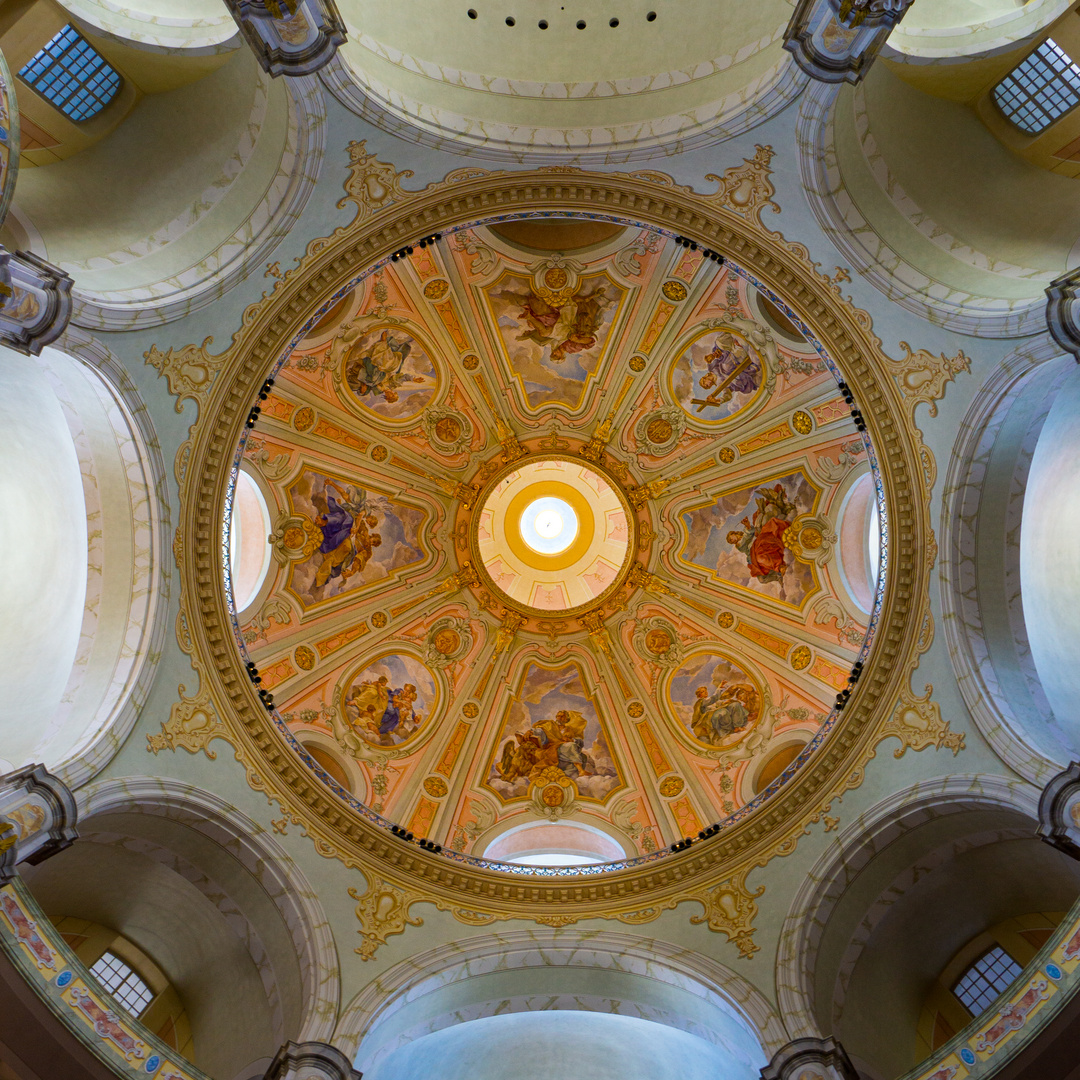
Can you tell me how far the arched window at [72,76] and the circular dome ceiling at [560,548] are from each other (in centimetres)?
537

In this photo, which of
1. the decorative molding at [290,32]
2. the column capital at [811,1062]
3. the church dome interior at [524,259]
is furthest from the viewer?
the column capital at [811,1062]

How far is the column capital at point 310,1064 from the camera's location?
37.7 ft

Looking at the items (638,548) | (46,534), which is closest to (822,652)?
(638,548)

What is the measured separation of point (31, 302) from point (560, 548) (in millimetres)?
13329

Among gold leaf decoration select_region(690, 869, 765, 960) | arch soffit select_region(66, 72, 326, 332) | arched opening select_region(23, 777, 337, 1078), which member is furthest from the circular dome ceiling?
arch soffit select_region(66, 72, 326, 332)

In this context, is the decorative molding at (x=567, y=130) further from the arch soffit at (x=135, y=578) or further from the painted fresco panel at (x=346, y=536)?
the painted fresco panel at (x=346, y=536)

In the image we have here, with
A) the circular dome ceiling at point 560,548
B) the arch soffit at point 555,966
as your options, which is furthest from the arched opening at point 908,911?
the circular dome ceiling at point 560,548

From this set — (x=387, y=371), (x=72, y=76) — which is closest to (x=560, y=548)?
(x=387, y=371)

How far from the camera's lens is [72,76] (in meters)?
11.1

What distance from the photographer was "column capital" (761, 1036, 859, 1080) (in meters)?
11.4

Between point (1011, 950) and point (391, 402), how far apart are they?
14.3 meters

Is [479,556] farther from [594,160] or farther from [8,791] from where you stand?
[8,791]

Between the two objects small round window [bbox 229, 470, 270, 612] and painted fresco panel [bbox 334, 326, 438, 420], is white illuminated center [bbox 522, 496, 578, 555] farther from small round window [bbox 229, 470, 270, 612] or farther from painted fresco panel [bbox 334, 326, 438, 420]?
small round window [bbox 229, 470, 270, 612]

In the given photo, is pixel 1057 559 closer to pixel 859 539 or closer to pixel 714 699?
pixel 859 539
